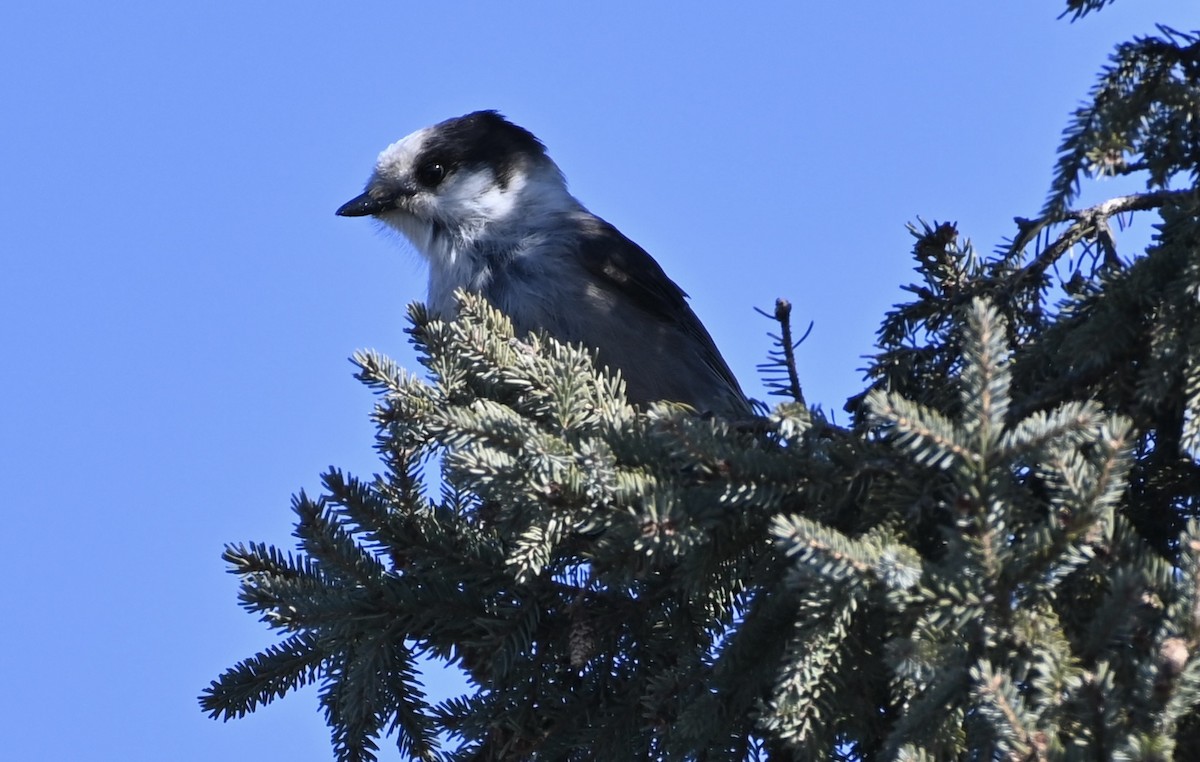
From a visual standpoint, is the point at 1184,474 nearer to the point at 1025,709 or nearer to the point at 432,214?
the point at 1025,709

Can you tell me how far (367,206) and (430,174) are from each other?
30cm

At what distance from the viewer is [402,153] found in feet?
18.1

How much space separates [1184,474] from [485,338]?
135 cm

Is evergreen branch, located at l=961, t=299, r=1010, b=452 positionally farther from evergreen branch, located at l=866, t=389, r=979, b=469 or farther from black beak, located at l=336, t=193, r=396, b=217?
black beak, located at l=336, t=193, r=396, b=217

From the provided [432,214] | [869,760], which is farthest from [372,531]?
[432,214]

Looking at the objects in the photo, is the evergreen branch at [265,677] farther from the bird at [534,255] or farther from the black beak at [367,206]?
the black beak at [367,206]

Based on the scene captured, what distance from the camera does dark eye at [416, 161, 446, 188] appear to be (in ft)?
17.8

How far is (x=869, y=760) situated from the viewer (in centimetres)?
235

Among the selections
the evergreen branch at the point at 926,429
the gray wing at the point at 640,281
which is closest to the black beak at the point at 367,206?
the gray wing at the point at 640,281

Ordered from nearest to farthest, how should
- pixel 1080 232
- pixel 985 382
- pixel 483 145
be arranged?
pixel 985 382 < pixel 1080 232 < pixel 483 145

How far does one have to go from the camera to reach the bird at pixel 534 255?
15.2 ft

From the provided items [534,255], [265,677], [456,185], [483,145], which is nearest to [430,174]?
[456,185]

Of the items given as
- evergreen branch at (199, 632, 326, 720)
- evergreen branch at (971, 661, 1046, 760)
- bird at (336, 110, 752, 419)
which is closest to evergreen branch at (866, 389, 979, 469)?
evergreen branch at (971, 661, 1046, 760)

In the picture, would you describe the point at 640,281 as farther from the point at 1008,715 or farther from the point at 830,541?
the point at 1008,715
